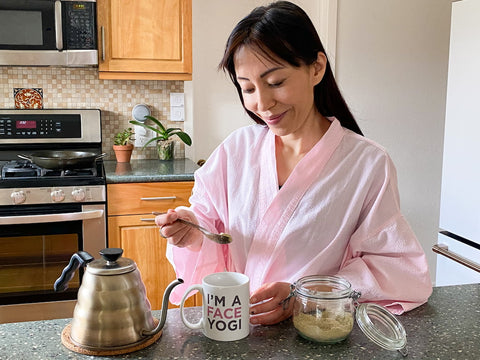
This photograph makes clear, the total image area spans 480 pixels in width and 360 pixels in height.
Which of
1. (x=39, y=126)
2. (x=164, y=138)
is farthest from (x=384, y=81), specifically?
(x=39, y=126)

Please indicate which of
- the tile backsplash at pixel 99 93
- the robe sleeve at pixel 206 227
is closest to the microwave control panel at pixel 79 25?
the tile backsplash at pixel 99 93

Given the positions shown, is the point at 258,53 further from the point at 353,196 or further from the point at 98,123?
the point at 98,123

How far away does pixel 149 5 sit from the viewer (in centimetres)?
282

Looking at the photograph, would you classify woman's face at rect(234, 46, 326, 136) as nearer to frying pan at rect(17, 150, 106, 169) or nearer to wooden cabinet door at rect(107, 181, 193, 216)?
wooden cabinet door at rect(107, 181, 193, 216)

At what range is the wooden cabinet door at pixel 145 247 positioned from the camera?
2625 millimetres

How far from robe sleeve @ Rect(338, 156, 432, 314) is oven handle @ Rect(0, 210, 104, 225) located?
5.25 ft

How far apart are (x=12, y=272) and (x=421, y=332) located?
2.12 m

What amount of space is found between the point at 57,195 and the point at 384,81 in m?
2.12

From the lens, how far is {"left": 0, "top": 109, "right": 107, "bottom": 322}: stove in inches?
97.7

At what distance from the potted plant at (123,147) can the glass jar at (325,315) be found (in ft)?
7.28

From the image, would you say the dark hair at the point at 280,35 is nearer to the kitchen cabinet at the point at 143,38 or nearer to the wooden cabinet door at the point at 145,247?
the wooden cabinet door at the point at 145,247

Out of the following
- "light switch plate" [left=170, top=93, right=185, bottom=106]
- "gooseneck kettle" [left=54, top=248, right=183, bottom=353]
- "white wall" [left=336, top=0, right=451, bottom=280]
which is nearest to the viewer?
"gooseneck kettle" [left=54, top=248, right=183, bottom=353]

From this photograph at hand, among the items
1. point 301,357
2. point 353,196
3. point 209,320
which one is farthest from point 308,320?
point 353,196

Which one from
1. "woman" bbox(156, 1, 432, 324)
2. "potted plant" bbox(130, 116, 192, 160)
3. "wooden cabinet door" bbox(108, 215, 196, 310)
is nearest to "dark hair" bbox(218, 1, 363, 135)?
"woman" bbox(156, 1, 432, 324)
